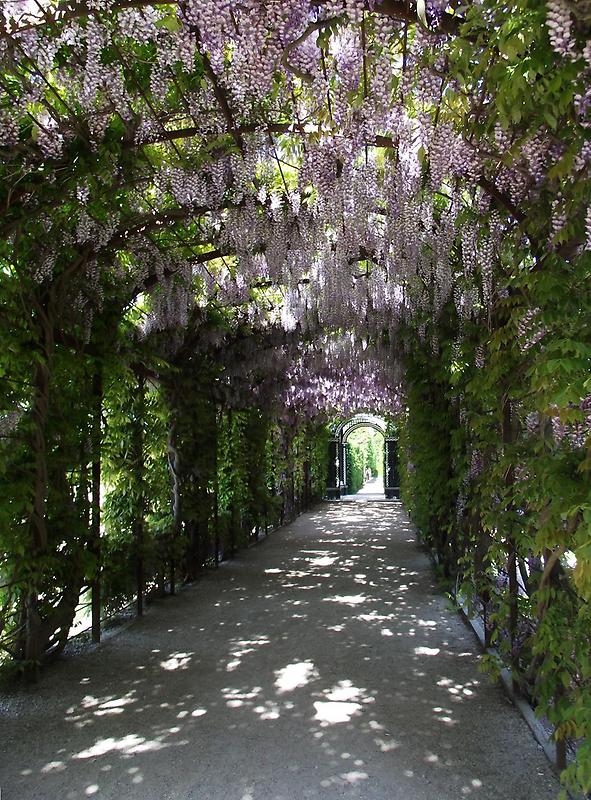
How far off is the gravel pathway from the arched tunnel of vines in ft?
0.06

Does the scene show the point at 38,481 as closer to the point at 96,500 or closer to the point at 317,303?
the point at 96,500

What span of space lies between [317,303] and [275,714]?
4.09m

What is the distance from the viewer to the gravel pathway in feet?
7.78

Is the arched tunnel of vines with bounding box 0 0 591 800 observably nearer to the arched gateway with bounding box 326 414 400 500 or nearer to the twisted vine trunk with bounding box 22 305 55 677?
the twisted vine trunk with bounding box 22 305 55 677

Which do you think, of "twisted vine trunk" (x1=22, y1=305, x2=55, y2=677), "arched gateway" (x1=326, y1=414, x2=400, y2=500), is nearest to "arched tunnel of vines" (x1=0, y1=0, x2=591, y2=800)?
"twisted vine trunk" (x1=22, y1=305, x2=55, y2=677)

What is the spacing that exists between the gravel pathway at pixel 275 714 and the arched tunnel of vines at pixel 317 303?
A: 2cm

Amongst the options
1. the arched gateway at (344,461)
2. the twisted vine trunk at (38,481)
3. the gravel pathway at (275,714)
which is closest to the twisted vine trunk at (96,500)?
the gravel pathway at (275,714)

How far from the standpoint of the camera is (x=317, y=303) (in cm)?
631

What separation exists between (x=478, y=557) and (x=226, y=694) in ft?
5.92

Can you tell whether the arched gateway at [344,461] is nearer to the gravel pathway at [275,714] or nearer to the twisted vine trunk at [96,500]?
the gravel pathway at [275,714]

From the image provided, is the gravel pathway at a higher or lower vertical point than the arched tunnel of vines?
lower

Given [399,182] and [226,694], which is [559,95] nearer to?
[399,182]

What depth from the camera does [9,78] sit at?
2785mm

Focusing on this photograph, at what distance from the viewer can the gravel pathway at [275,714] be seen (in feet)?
7.78
